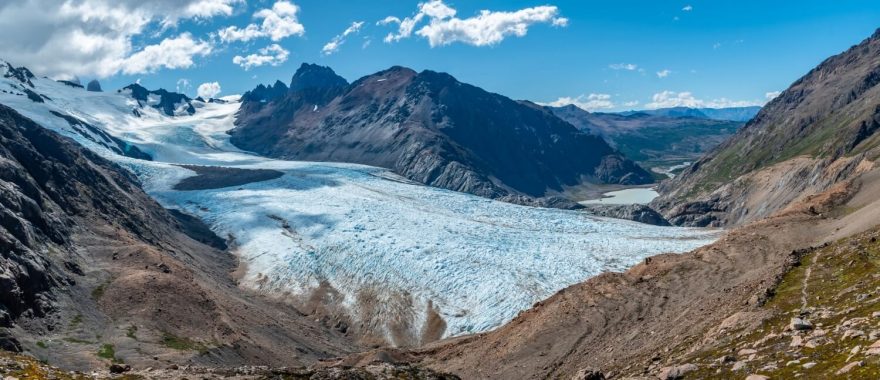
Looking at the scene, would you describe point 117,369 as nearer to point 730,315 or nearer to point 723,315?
point 730,315

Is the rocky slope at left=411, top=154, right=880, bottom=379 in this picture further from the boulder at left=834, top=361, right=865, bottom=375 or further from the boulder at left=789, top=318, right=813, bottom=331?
the boulder at left=789, top=318, right=813, bottom=331

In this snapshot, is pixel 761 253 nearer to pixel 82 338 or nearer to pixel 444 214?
pixel 82 338

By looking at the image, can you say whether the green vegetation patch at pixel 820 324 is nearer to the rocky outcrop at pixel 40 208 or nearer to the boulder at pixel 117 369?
the boulder at pixel 117 369

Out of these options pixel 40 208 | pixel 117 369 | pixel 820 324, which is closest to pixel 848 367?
pixel 820 324

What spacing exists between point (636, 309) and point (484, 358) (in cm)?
1044

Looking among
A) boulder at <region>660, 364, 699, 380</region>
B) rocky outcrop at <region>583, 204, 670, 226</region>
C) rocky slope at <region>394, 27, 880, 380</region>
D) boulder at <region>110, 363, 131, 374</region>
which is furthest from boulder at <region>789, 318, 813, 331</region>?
rocky outcrop at <region>583, 204, 670, 226</region>

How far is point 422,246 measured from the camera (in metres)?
87.2

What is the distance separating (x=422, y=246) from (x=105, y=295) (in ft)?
136

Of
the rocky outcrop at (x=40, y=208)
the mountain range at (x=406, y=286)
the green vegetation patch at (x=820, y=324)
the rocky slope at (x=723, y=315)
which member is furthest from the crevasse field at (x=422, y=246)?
the green vegetation patch at (x=820, y=324)

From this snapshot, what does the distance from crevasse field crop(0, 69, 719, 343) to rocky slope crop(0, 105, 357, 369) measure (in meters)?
8.44

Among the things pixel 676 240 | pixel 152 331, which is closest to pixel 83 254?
pixel 152 331

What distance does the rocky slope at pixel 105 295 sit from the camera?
149ft

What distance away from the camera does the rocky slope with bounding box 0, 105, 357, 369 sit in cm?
4528

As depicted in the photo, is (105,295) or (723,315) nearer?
(723,315)
